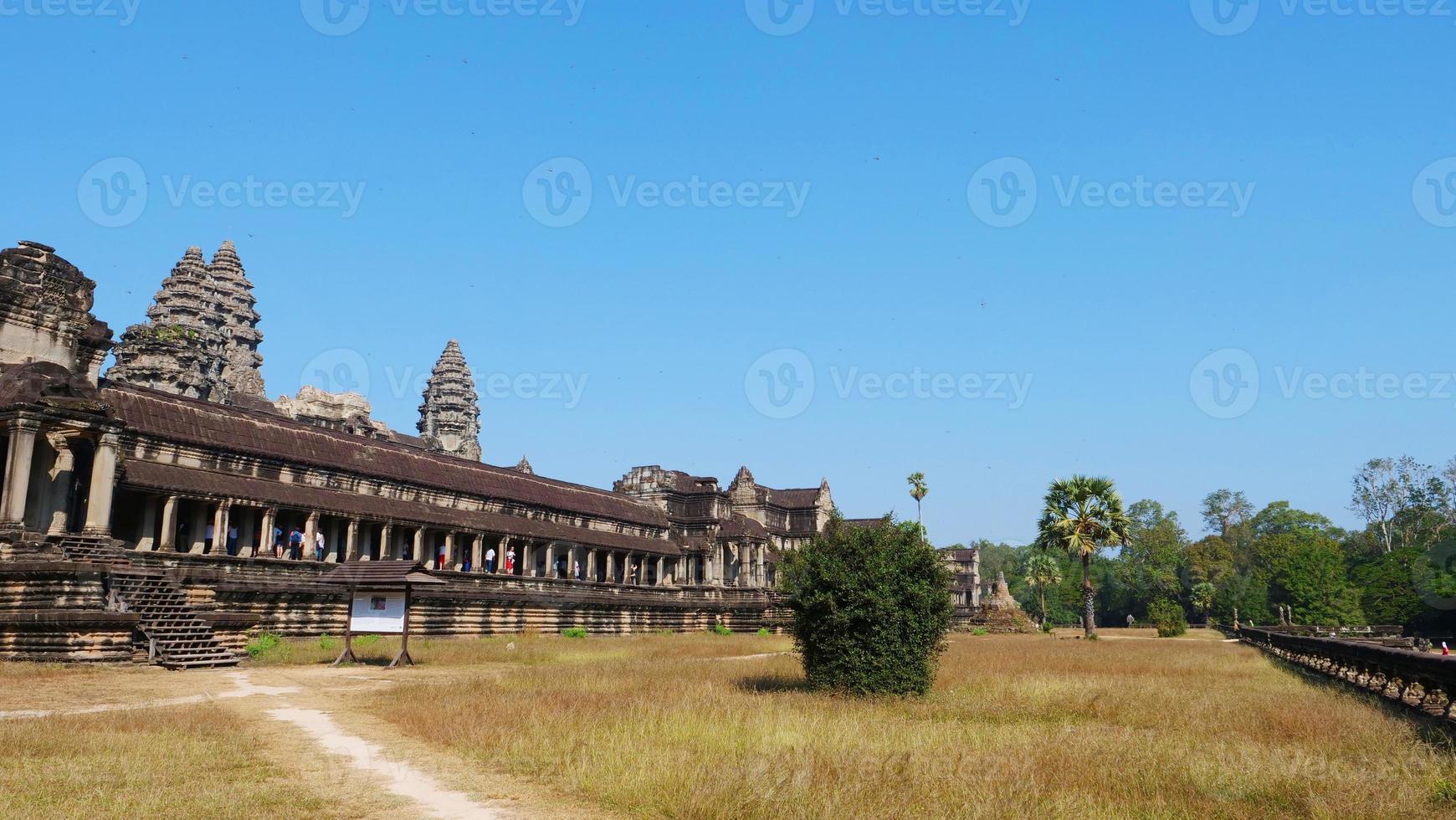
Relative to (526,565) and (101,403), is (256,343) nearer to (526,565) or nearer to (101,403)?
(526,565)

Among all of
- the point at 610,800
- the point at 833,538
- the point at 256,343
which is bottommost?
the point at 610,800

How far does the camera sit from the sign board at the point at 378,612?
2786cm

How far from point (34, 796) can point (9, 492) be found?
20.7 metres

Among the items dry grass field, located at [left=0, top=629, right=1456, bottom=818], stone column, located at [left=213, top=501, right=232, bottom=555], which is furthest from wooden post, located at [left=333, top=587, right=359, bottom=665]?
stone column, located at [left=213, top=501, right=232, bottom=555]

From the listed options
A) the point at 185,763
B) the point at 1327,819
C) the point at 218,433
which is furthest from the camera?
the point at 218,433

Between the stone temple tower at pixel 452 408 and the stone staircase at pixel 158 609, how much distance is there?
312 ft

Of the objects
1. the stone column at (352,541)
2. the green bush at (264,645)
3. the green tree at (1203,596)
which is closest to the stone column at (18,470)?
the green bush at (264,645)

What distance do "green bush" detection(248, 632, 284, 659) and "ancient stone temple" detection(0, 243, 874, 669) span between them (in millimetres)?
713

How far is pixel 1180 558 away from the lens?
11844 centimetres

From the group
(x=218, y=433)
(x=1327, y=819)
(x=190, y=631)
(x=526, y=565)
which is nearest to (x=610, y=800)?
(x=1327, y=819)

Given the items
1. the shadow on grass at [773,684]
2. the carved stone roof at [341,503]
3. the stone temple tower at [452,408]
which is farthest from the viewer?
the stone temple tower at [452,408]

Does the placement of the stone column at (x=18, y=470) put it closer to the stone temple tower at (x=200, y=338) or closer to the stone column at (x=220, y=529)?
the stone column at (x=220, y=529)

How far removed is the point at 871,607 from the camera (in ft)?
64.2

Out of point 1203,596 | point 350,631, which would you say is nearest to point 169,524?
point 350,631
